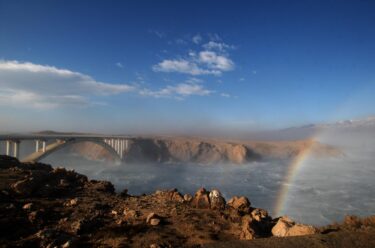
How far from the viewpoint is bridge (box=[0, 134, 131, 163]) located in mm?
48031

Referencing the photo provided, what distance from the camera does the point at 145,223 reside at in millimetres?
9055

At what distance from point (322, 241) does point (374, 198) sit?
52104 millimetres

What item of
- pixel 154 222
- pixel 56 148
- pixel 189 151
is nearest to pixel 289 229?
pixel 154 222

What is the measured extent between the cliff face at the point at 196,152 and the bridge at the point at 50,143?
827cm

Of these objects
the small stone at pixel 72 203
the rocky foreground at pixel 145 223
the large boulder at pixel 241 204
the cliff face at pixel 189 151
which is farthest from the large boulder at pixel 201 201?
the cliff face at pixel 189 151

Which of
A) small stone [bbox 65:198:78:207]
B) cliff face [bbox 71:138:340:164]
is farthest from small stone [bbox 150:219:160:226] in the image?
cliff face [bbox 71:138:340:164]

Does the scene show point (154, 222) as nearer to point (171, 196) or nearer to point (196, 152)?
point (171, 196)

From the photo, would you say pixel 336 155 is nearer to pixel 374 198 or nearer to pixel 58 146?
pixel 374 198

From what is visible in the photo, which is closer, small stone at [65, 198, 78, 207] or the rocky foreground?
the rocky foreground

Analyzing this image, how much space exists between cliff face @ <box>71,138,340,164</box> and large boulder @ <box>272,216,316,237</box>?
100 metres

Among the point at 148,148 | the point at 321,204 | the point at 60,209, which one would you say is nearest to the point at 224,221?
the point at 60,209

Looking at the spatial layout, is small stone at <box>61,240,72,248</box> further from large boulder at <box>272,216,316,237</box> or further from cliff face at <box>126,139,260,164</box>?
cliff face at <box>126,139,260,164</box>

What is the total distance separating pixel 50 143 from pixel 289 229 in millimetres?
65738

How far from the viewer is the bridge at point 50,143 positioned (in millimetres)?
48031
